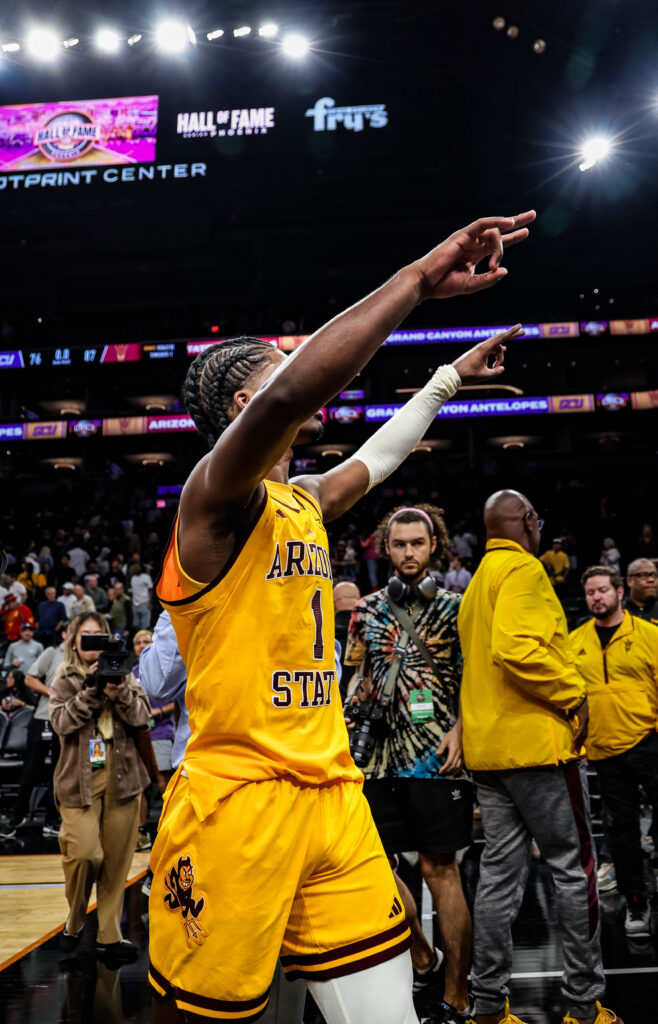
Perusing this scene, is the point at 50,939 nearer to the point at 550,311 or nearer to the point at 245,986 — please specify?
the point at 245,986

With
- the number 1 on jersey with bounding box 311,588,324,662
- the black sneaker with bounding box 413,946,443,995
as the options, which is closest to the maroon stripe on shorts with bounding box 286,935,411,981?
the number 1 on jersey with bounding box 311,588,324,662

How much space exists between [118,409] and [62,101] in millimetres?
10497

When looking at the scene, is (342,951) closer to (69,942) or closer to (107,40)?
(69,942)

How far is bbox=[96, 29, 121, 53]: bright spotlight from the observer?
2197 cm

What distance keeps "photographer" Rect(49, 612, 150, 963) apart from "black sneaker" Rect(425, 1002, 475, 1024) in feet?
6.12

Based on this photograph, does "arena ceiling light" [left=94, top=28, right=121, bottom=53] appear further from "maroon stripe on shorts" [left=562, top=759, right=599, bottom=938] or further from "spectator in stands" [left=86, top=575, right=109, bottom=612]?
"maroon stripe on shorts" [left=562, top=759, right=599, bottom=938]

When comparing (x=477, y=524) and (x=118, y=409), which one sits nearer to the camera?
(x=477, y=524)

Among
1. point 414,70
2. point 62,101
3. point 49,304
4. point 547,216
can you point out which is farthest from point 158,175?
point 547,216

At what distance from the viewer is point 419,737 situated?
3.72 m

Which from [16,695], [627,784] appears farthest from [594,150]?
[627,784]

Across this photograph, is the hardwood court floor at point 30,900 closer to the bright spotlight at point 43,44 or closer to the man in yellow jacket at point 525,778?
the man in yellow jacket at point 525,778

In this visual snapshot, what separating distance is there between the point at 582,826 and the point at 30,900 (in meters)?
4.06

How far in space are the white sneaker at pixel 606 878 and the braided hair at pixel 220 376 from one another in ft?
15.7

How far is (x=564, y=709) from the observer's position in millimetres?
3342
